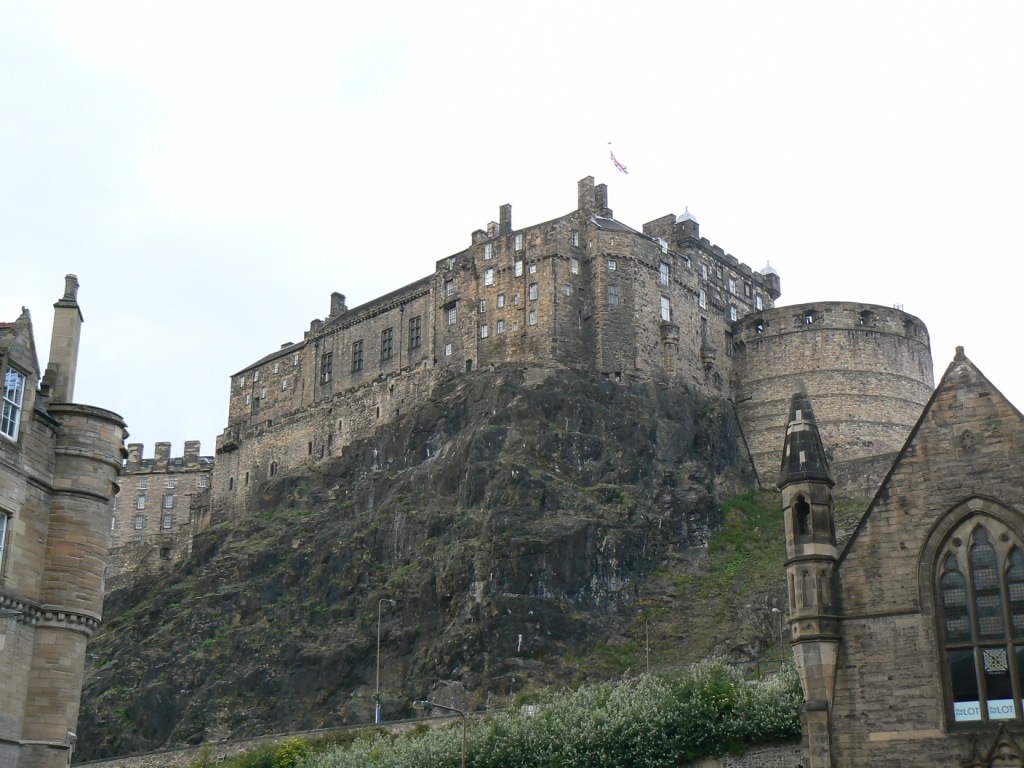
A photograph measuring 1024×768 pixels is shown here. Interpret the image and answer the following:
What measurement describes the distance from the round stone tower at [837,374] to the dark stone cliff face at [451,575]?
2.67 metres

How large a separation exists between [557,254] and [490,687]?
30.3 meters

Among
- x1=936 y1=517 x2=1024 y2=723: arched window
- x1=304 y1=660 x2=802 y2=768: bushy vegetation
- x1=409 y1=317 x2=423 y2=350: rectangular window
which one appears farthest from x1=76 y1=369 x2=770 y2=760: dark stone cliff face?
x1=936 y1=517 x2=1024 y2=723: arched window

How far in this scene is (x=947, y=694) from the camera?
2725cm

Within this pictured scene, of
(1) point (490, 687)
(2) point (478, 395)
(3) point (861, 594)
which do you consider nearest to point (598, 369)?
(2) point (478, 395)

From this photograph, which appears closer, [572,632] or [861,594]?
[861,594]

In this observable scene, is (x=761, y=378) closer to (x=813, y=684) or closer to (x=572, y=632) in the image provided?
(x=572, y=632)

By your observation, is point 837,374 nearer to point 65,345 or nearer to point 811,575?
point 811,575

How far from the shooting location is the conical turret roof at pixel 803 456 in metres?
29.5

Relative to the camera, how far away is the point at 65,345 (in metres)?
30.9

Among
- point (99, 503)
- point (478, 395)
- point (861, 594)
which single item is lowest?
point (861, 594)

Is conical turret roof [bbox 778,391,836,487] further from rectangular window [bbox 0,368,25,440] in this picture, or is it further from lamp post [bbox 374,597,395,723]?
lamp post [bbox 374,597,395,723]

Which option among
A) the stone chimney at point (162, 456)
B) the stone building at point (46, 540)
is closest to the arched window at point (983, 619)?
the stone building at point (46, 540)

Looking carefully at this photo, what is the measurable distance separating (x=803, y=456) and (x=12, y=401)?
17334mm

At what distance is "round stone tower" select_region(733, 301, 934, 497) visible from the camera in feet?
270
